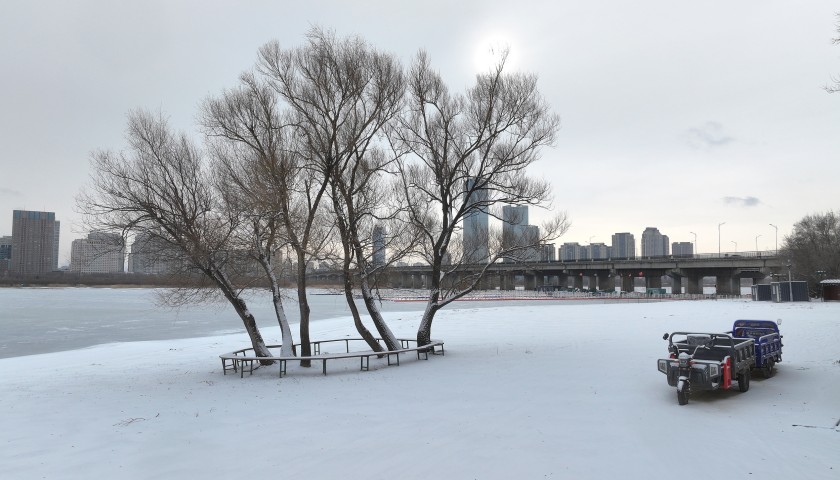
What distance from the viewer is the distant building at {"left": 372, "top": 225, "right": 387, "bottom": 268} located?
58.9 ft

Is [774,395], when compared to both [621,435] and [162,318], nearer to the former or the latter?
[621,435]

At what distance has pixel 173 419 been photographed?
34.3 feet

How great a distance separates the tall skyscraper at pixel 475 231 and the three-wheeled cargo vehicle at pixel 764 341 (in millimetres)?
8332

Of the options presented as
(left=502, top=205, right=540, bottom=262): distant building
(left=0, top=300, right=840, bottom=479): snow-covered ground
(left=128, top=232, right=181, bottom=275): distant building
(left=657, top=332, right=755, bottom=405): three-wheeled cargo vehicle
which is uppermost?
(left=502, top=205, right=540, bottom=262): distant building

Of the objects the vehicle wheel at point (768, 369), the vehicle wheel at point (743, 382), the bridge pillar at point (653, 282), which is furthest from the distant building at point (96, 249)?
the bridge pillar at point (653, 282)

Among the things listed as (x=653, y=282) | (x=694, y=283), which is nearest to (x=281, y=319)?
(x=694, y=283)

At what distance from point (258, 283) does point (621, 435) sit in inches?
491

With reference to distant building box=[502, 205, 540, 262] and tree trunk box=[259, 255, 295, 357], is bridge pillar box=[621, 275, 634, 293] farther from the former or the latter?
tree trunk box=[259, 255, 295, 357]

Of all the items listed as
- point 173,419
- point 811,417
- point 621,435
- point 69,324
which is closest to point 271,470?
point 173,419

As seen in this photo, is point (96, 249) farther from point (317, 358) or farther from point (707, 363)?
point (707, 363)

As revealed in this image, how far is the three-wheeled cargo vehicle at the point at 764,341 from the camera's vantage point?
41.8 feet

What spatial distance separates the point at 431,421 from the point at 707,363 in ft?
18.1

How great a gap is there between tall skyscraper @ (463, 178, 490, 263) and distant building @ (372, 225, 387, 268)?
3.14 metres

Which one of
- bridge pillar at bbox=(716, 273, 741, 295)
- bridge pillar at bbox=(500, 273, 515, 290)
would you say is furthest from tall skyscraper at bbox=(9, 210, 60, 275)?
bridge pillar at bbox=(716, 273, 741, 295)
